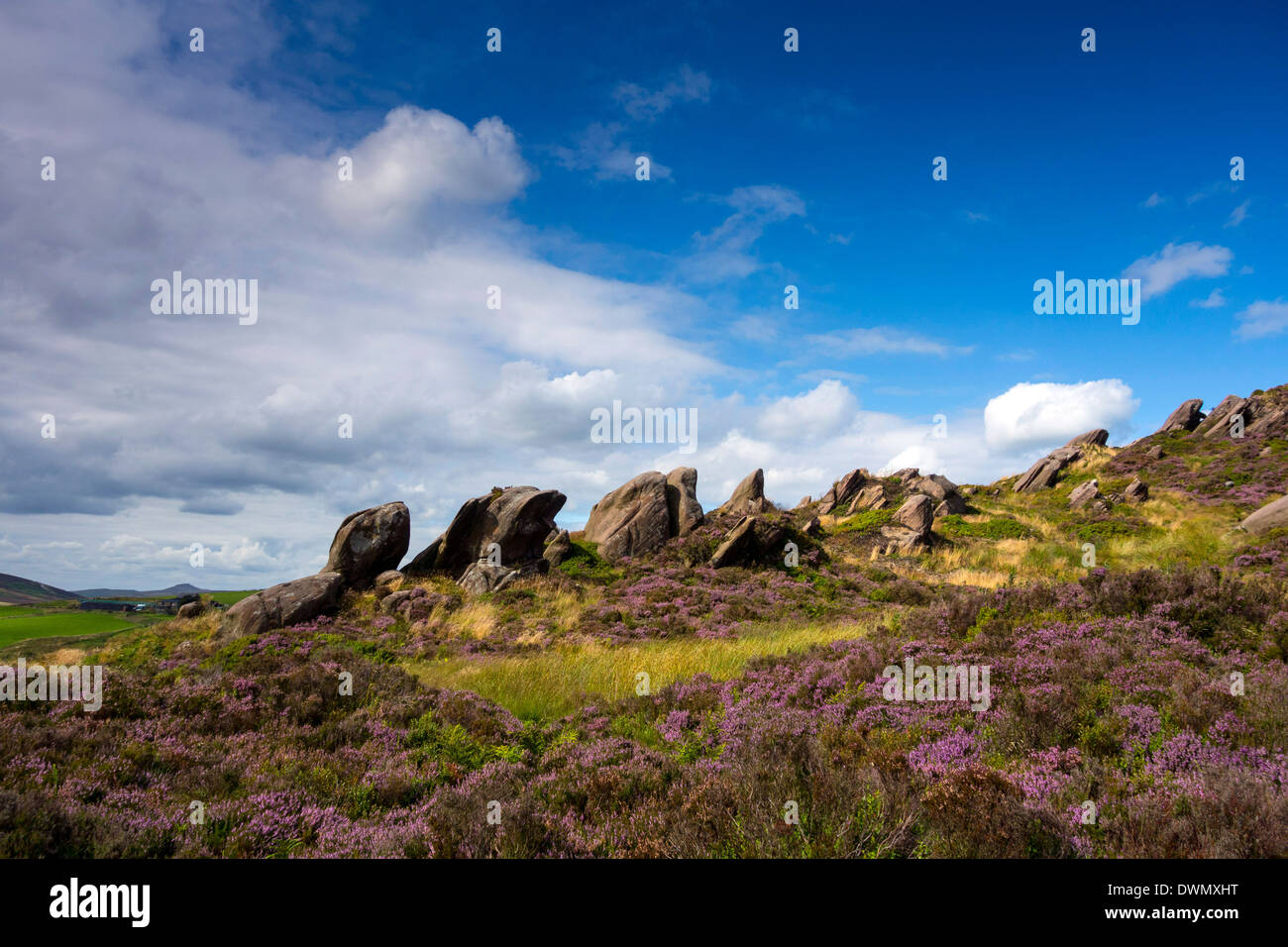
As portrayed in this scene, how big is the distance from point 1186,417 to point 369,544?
7764 centimetres

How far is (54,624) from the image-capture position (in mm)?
20672

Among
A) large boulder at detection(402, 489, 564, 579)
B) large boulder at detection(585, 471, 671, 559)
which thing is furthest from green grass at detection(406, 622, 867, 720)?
large boulder at detection(585, 471, 671, 559)

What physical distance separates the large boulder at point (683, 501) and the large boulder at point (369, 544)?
15.5m

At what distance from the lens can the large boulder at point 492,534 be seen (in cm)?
2906

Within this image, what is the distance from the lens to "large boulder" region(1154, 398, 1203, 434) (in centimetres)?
5702

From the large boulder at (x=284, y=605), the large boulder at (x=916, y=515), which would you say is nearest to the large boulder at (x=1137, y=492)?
the large boulder at (x=916, y=515)

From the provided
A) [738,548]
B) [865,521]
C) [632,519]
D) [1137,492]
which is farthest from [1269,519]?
[632,519]

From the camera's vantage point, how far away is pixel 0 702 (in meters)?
7.91

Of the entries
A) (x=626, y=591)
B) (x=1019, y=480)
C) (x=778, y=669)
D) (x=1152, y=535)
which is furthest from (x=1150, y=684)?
(x=1019, y=480)

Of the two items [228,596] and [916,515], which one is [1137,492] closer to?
[916,515]

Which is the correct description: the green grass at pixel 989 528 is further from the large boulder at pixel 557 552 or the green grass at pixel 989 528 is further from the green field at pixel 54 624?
the green field at pixel 54 624

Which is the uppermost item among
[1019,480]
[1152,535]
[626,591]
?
[1019,480]
